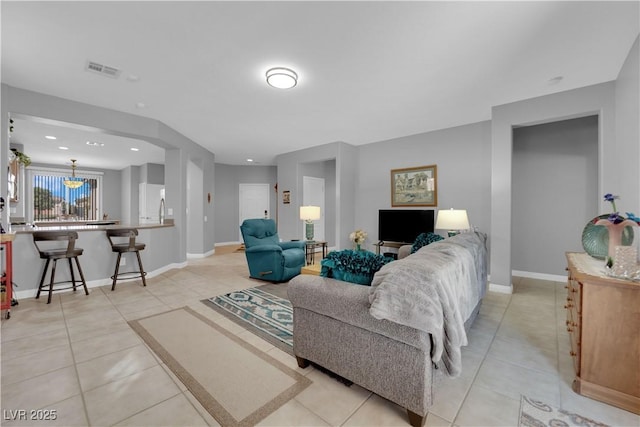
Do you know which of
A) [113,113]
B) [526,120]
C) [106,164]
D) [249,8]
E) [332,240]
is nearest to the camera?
[249,8]

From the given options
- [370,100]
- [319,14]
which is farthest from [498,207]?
[319,14]

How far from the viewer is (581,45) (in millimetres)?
2426

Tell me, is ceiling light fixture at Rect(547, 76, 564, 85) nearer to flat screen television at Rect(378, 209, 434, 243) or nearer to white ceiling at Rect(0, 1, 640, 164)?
white ceiling at Rect(0, 1, 640, 164)

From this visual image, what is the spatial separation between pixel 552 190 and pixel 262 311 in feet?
15.4

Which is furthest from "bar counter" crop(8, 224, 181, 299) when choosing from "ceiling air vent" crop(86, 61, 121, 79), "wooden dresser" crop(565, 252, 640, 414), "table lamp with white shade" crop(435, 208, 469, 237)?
"wooden dresser" crop(565, 252, 640, 414)

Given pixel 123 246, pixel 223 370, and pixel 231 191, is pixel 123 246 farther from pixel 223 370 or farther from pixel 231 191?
pixel 231 191

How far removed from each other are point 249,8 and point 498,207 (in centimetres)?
379

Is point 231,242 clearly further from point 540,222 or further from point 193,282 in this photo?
point 540,222

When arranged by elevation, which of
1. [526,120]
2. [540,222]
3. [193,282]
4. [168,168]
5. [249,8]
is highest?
[249,8]

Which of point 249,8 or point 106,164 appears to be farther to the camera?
point 106,164

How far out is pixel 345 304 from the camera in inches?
62.9

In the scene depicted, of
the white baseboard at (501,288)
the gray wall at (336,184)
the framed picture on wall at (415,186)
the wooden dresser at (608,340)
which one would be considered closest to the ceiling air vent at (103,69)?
the gray wall at (336,184)

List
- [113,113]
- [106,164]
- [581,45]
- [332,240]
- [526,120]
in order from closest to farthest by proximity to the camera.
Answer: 1. [581,45]
2. [526,120]
3. [113,113]
4. [332,240]
5. [106,164]

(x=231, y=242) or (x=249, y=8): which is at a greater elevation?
(x=249, y=8)
